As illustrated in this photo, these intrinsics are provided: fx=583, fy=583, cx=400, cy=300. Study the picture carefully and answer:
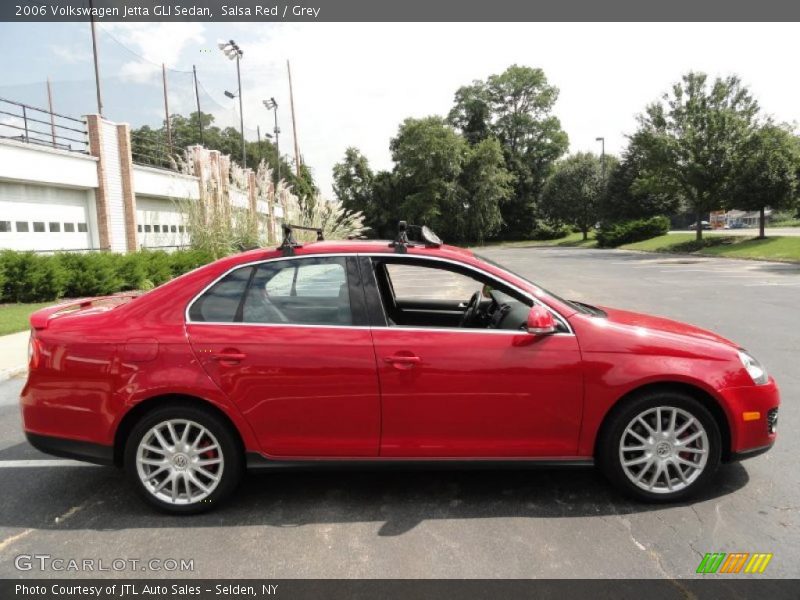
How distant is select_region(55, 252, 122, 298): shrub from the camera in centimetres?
1427

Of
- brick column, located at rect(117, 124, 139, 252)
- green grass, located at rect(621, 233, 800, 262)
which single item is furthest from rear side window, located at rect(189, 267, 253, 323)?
green grass, located at rect(621, 233, 800, 262)

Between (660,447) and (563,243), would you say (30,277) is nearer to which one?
(660,447)

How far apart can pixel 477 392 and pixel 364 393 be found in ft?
2.18

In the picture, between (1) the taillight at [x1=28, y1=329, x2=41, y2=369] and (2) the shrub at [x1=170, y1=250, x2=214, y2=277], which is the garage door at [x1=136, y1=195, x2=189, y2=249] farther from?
(1) the taillight at [x1=28, y1=329, x2=41, y2=369]

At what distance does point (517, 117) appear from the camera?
68.5 meters

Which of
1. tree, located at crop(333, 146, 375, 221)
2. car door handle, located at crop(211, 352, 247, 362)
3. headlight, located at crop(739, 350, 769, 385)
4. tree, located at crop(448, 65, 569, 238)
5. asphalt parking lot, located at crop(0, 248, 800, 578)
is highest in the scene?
tree, located at crop(448, 65, 569, 238)

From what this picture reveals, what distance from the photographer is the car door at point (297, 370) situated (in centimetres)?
343

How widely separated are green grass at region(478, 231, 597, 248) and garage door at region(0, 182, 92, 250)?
3813 centimetres

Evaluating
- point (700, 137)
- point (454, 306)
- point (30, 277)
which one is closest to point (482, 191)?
point (700, 137)

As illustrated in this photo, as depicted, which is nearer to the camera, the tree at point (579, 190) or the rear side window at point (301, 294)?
the rear side window at point (301, 294)

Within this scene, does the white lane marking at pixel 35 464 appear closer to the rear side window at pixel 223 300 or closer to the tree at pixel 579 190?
the rear side window at pixel 223 300

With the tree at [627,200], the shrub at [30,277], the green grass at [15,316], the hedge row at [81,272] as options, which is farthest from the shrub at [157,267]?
the tree at [627,200]

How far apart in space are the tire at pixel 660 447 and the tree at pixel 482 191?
55192mm
